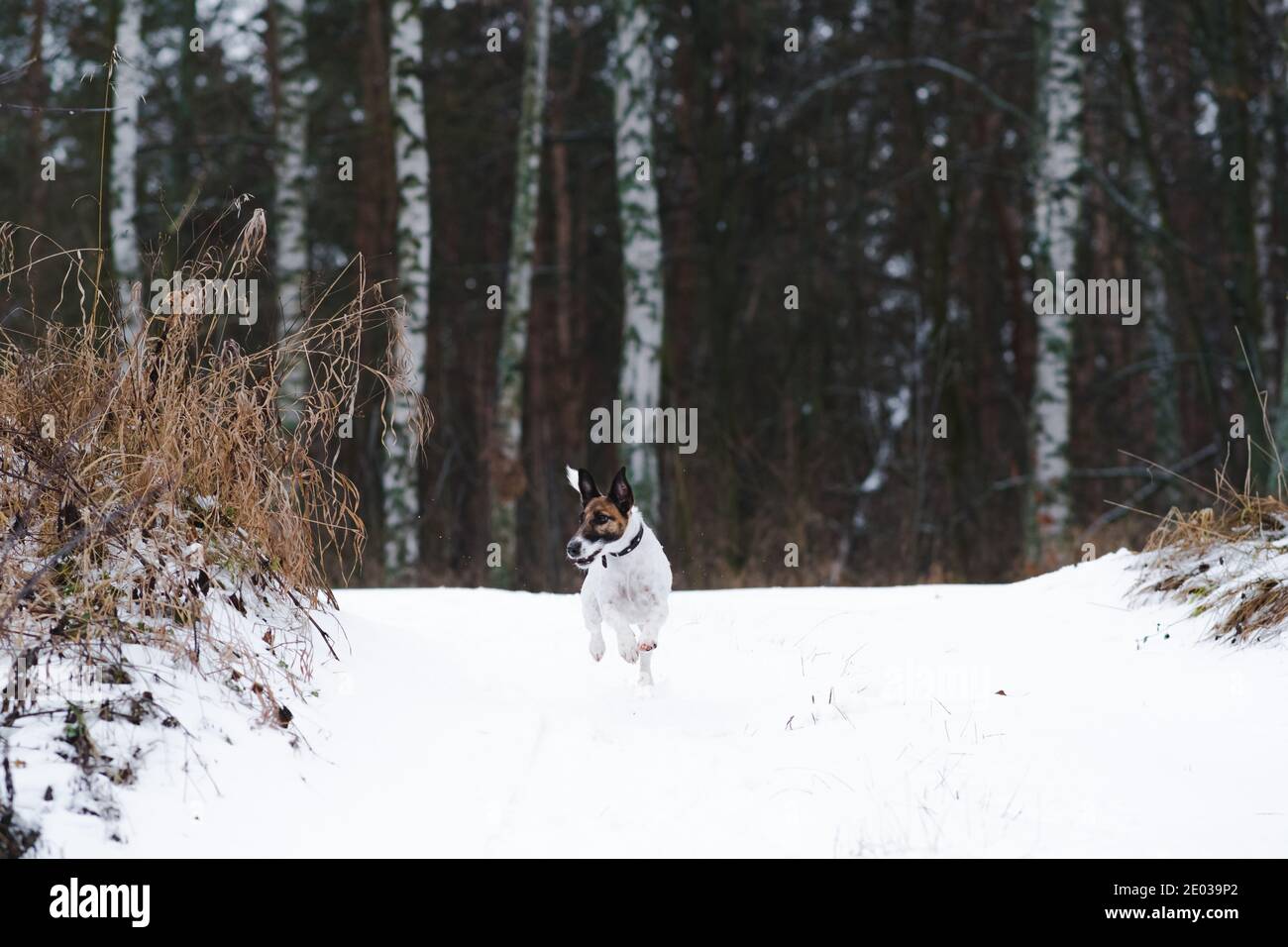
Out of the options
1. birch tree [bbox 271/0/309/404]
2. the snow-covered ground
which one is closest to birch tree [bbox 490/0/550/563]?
birch tree [bbox 271/0/309/404]

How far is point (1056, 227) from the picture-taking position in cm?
1375

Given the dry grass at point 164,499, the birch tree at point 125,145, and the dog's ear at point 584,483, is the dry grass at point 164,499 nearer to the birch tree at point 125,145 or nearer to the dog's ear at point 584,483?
the dog's ear at point 584,483

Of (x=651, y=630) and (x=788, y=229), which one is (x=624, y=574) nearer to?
(x=651, y=630)

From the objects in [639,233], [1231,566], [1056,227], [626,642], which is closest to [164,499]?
[626,642]

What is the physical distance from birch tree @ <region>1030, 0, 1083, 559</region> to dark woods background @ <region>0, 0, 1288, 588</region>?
1.26ft

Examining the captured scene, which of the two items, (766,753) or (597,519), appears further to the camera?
(597,519)

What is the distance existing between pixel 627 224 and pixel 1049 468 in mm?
5443

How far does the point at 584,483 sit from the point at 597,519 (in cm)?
39

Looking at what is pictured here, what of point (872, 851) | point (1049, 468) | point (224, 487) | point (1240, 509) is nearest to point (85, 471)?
point (224, 487)

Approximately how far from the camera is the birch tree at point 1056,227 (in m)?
13.7

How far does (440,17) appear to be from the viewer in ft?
70.0

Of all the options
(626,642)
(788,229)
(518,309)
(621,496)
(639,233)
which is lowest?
(626,642)
